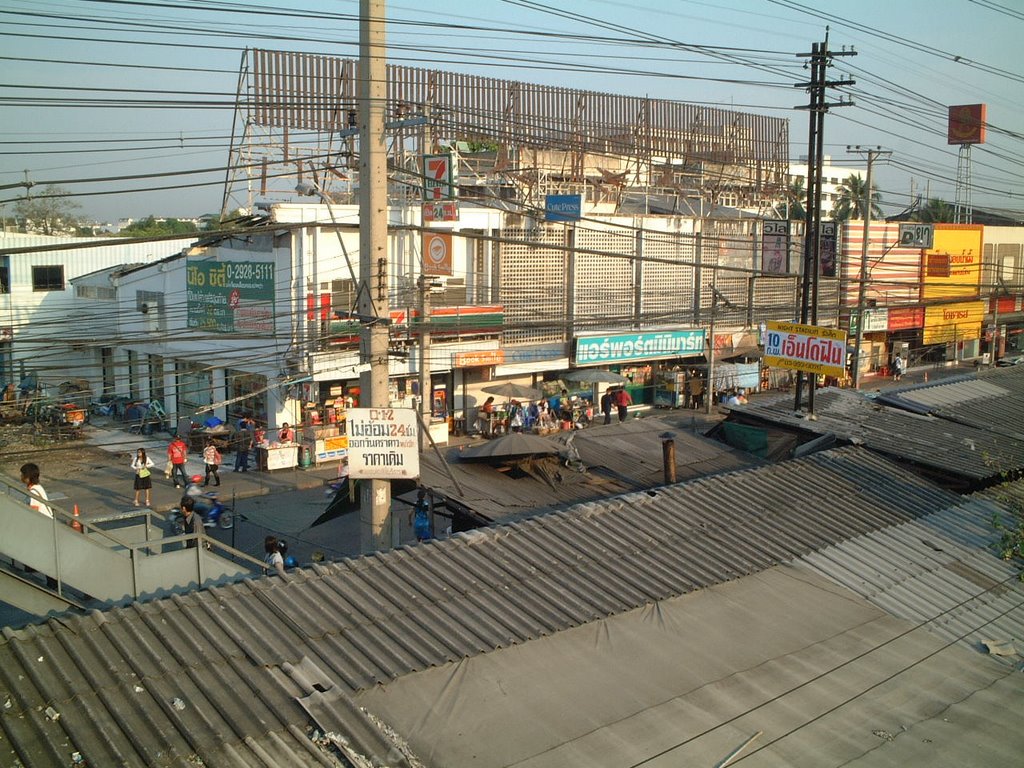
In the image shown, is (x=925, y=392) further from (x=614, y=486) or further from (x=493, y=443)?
(x=493, y=443)

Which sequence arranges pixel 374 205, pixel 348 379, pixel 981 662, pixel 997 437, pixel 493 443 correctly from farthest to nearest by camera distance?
pixel 348 379 → pixel 997 437 → pixel 493 443 → pixel 374 205 → pixel 981 662

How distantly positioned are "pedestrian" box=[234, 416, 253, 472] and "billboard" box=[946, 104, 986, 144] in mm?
35906

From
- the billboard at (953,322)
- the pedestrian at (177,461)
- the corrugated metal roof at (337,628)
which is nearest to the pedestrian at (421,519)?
the corrugated metal roof at (337,628)

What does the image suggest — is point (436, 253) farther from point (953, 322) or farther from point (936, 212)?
point (936, 212)

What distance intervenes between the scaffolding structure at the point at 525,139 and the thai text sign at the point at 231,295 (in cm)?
199

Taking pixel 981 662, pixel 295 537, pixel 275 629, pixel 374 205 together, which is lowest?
pixel 295 537

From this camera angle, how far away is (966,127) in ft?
148

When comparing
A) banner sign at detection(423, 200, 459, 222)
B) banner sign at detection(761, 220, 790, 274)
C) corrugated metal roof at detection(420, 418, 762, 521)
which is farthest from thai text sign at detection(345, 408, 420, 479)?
banner sign at detection(761, 220, 790, 274)

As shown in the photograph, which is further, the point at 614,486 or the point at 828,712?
the point at 614,486

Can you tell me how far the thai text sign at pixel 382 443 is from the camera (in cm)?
1110

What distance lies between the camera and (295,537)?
18.4 metres

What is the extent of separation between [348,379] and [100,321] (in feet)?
35.4

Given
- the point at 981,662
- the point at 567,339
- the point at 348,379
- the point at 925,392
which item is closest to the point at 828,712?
the point at 981,662

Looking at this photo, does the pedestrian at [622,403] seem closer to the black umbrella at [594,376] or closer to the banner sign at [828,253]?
the black umbrella at [594,376]
